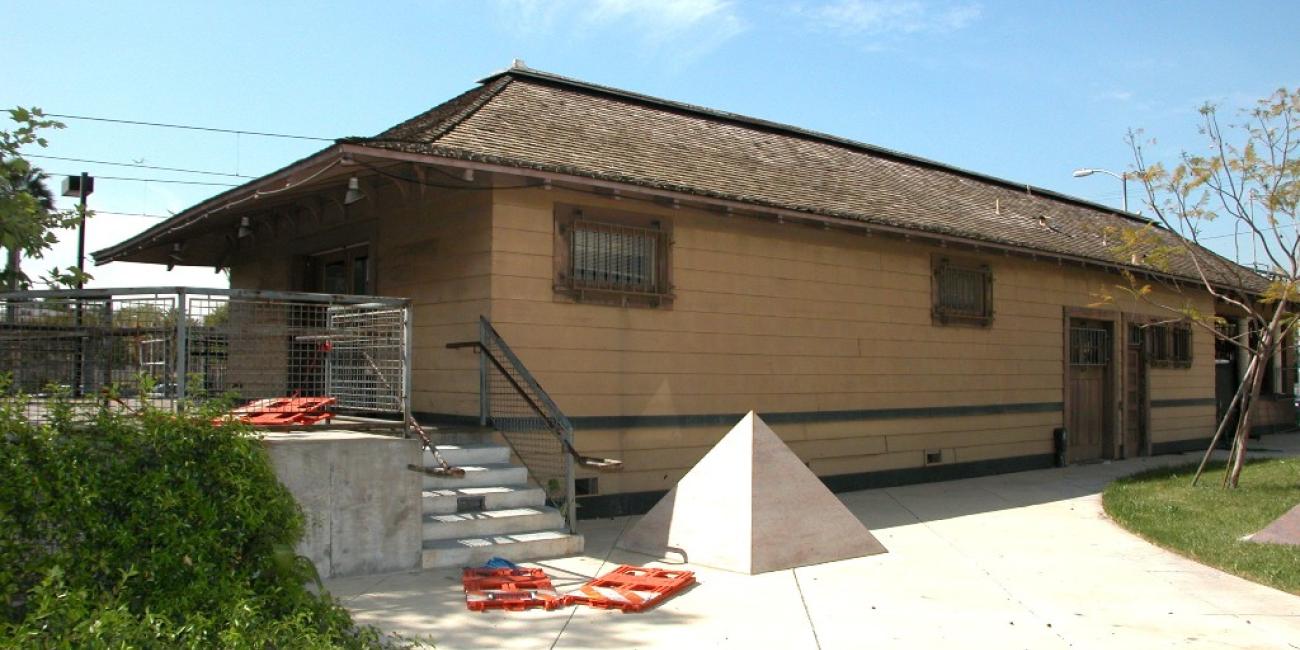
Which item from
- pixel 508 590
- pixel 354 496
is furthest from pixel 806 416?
pixel 354 496

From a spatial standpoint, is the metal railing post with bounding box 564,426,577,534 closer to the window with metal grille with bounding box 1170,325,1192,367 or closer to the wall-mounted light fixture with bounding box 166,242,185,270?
the wall-mounted light fixture with bounding box 166,242,185,270

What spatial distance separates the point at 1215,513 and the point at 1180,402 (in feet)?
32.5

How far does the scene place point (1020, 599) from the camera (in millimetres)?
7562

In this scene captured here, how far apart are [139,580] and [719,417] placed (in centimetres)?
754

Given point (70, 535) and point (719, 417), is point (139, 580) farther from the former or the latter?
point (719, 417)

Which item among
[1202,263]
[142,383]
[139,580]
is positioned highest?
[1202,263]

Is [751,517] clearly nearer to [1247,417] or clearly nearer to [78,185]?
[1247,417]

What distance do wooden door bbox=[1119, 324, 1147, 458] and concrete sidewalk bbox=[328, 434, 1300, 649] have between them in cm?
954

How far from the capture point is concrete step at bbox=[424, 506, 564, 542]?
8.26 m

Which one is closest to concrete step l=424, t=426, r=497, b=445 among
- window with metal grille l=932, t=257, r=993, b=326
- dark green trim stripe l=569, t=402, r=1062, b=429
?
dark green trim stripe l=569, t=402, r=1062, b=429

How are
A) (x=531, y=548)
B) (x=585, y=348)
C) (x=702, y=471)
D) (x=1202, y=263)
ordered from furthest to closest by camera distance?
(x=1202, y=263) → (x=585, y=348) → (x=702, y=471) → (x=531, y=548)

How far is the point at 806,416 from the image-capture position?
12867mm

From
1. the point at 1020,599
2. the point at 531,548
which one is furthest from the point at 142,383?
the point at 1020,599

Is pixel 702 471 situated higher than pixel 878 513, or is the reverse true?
pixel 702 471
